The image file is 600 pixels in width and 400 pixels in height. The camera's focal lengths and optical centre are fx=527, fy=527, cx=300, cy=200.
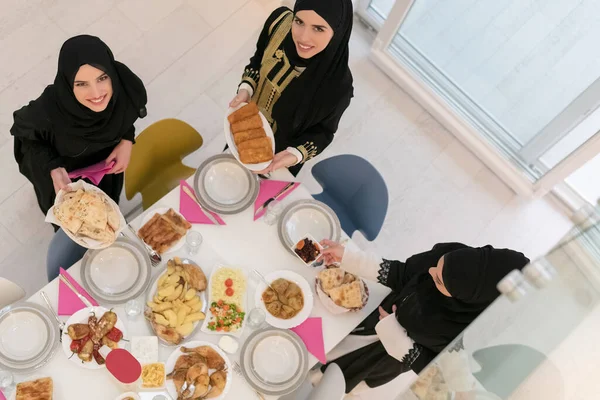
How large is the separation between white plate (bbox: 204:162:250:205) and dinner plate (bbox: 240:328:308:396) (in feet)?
1.95

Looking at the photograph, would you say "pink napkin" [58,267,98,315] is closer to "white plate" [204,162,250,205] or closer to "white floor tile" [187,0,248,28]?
"white plate" [204,162,250,205]

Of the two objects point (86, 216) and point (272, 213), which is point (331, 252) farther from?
point (86, 216)

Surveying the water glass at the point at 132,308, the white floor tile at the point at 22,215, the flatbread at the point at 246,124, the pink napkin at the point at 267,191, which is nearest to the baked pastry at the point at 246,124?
the flatbread at the point at 246,124

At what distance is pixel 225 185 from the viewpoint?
232 cm

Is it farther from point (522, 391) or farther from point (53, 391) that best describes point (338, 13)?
point (53, 391)

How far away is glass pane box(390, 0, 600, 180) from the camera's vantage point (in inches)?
120

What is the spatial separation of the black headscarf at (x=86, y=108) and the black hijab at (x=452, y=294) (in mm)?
1361

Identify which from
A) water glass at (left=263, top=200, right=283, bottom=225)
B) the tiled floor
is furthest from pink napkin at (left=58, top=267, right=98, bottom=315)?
the tiled floor

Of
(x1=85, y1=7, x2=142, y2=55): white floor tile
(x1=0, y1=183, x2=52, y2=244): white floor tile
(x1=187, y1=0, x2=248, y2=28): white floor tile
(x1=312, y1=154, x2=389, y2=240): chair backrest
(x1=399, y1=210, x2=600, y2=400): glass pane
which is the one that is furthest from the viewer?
(x1=187, y1=0, x2=248, y2=28): white floor tile

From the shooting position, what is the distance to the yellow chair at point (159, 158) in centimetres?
234

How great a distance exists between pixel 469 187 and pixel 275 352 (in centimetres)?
210

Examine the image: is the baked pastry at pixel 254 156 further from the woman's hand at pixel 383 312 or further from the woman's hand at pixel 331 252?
the woman's hand at pixel 383 312

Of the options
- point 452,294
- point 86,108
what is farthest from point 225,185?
point 452,294

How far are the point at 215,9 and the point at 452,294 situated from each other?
2.71 meters
